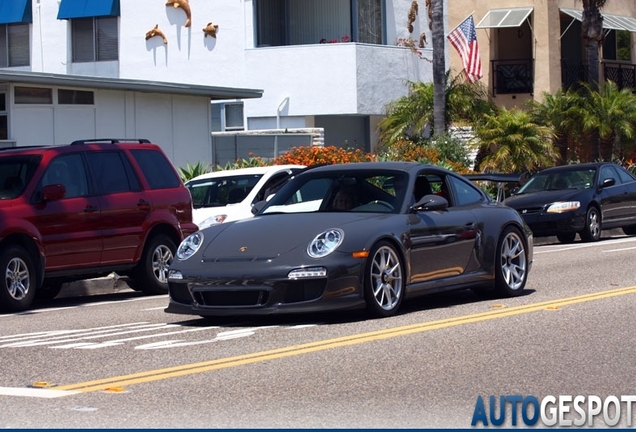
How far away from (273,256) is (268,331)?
2.16 feet

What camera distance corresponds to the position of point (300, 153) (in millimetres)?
27375

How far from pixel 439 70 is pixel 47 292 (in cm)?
1920

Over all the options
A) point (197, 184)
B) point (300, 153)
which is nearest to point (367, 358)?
point (197, 184)

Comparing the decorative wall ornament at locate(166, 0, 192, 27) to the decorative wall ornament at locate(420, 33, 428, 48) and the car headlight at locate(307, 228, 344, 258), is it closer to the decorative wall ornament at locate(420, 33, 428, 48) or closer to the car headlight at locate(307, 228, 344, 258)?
the decorative wall ornament at locate(420, 33, 428, 48)

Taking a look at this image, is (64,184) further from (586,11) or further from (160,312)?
(586,11)

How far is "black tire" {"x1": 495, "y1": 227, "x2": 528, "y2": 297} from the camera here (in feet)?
42.8

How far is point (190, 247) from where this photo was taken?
11672mm

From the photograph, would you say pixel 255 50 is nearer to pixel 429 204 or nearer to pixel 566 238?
pixel 566 238

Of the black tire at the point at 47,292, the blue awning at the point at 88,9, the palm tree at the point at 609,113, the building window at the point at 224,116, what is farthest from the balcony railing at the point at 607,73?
the black tire at the point at 47,292

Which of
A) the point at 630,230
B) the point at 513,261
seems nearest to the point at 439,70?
the point at 630,230

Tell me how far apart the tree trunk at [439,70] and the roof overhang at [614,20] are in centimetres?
805

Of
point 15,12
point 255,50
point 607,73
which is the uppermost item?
point 15,12

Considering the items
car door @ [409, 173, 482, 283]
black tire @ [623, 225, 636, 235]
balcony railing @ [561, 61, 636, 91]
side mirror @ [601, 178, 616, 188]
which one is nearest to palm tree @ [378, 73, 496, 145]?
balcony railing @ [561, 61, 636, 91]

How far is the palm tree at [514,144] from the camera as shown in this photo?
32.3 metres
